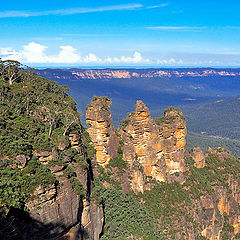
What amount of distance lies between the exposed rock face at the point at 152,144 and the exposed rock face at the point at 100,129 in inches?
123

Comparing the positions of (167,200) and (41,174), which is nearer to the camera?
(41,174)

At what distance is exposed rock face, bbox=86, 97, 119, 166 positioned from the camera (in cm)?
3877

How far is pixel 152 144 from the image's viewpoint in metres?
42.0

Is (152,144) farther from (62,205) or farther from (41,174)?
(41,174)

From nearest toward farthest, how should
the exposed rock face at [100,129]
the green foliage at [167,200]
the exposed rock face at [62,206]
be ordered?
the exposed rock face at [62,206] < the green foliage at [167,200] < the exposed rock face at [100,129]

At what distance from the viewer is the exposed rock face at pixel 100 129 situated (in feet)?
127

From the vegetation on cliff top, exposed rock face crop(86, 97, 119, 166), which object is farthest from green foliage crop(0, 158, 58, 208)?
exposed rock face crop(86, 97, 119, 166)

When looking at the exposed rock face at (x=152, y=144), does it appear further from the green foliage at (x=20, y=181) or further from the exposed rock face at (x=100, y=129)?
the green foliage at (x=20, y=181)

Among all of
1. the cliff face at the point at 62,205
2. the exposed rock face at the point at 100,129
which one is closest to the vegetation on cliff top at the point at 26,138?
the cliff face at the point at 62,205

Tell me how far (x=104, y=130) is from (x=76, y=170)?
1437 cm

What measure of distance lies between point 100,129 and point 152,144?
9278 mm

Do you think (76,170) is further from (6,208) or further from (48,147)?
(6,208)

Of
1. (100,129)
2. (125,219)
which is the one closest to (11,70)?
(100,129)

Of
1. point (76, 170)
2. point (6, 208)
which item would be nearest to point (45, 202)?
point (6, 208)
